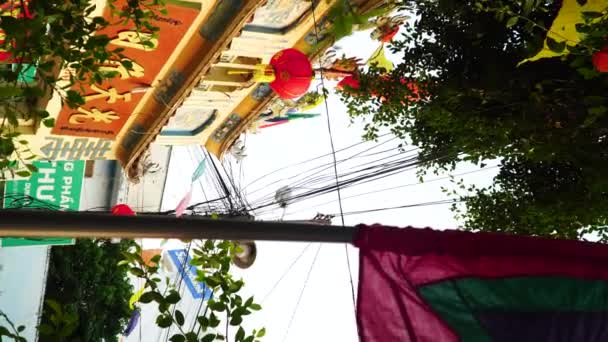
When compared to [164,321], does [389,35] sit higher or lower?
Answer: higher

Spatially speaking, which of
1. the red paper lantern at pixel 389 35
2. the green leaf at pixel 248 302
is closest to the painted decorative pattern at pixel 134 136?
the red paper lantern at pixel 389 35

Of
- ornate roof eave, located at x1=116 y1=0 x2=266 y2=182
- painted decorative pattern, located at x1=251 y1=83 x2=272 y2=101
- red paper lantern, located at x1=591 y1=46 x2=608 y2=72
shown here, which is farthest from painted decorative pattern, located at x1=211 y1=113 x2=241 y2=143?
red paper lantern, located at x1=591 y1=46 x2=608 y2=72

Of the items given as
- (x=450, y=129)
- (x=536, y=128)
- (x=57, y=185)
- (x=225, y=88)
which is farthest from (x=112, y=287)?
(x=536, y=128)

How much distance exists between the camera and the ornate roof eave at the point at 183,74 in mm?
7980

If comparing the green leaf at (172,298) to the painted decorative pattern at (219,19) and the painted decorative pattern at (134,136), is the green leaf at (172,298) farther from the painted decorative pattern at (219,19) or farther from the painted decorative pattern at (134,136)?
the painted decorative pattern at (134,136)

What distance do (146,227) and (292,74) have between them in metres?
6.11

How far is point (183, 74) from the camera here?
355 inches

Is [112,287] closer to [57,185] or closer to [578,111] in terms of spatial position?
[57,185]

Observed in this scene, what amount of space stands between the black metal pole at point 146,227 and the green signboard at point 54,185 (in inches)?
365

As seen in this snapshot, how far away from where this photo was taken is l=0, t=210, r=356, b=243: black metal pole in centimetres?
177

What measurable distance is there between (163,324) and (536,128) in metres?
3.66

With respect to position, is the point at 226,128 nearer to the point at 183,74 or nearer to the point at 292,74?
the point at 183,74

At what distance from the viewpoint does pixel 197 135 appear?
12367mm

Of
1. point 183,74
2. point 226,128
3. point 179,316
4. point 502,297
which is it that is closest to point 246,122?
point 226,128
